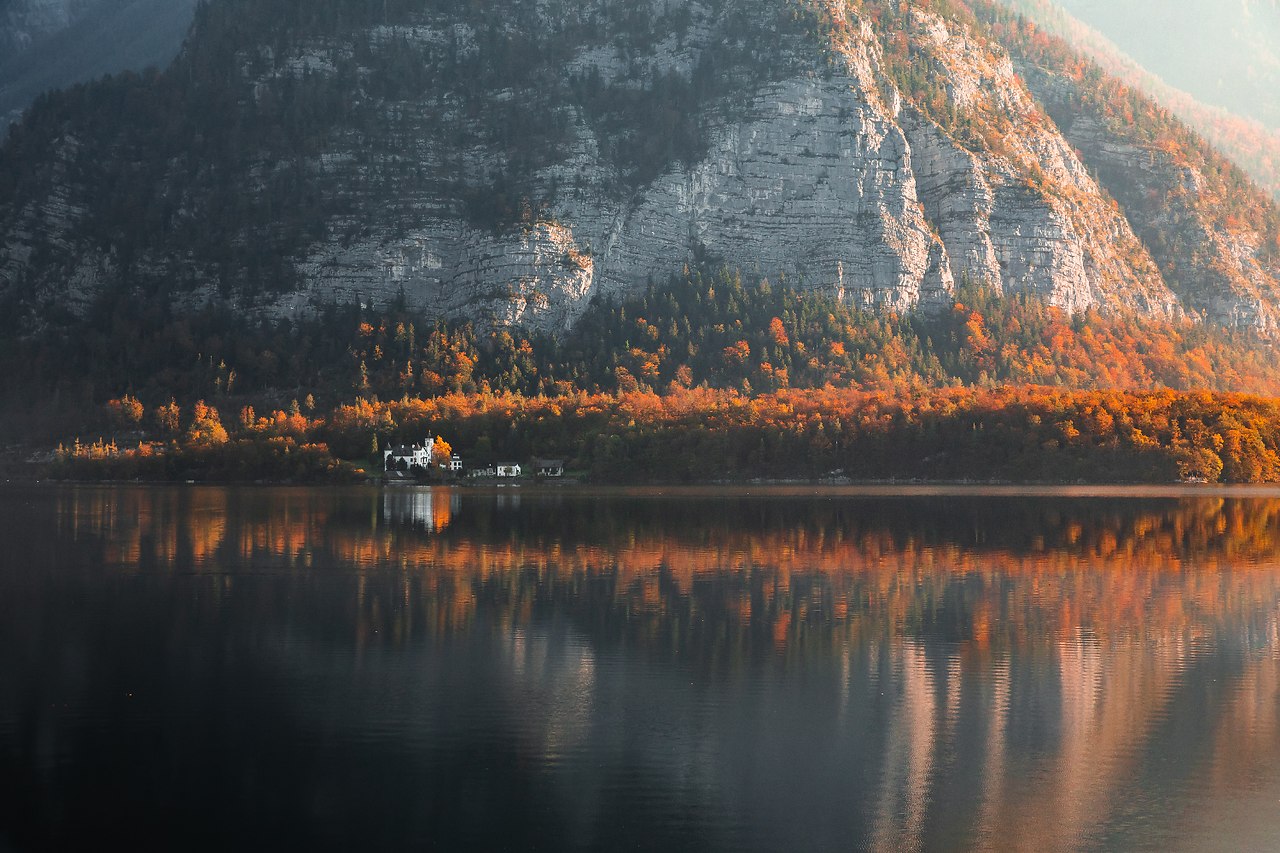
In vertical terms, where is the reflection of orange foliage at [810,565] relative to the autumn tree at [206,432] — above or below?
below

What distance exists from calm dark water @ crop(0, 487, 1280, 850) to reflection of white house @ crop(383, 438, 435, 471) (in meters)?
86.0

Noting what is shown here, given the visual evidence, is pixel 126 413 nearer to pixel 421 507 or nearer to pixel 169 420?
pixel 169 420

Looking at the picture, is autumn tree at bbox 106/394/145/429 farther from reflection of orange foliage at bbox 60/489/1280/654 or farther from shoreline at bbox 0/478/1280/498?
reflection of orange foliage at bbox 60/489/1280/654

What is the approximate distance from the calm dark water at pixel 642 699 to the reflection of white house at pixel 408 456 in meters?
86.0

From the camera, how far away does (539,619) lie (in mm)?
39031

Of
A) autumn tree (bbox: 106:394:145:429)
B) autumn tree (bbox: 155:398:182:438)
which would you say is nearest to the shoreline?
autumn tree (bbox: 155:398:182:438)

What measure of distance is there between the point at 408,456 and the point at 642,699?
120148mm

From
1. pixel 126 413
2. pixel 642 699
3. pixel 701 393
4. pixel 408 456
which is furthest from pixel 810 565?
pixel 126 413

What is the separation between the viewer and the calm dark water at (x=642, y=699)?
2139 cm

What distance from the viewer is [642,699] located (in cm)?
2881

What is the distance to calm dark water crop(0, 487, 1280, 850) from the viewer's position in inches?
842

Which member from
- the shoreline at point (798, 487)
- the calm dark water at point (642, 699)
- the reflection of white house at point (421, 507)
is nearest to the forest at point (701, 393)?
the shoreline at point (798, 487)

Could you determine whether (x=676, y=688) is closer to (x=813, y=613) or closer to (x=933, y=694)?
(x=933, y=694)

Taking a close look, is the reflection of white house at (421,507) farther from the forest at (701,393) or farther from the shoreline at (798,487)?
the forest at (701,393)
